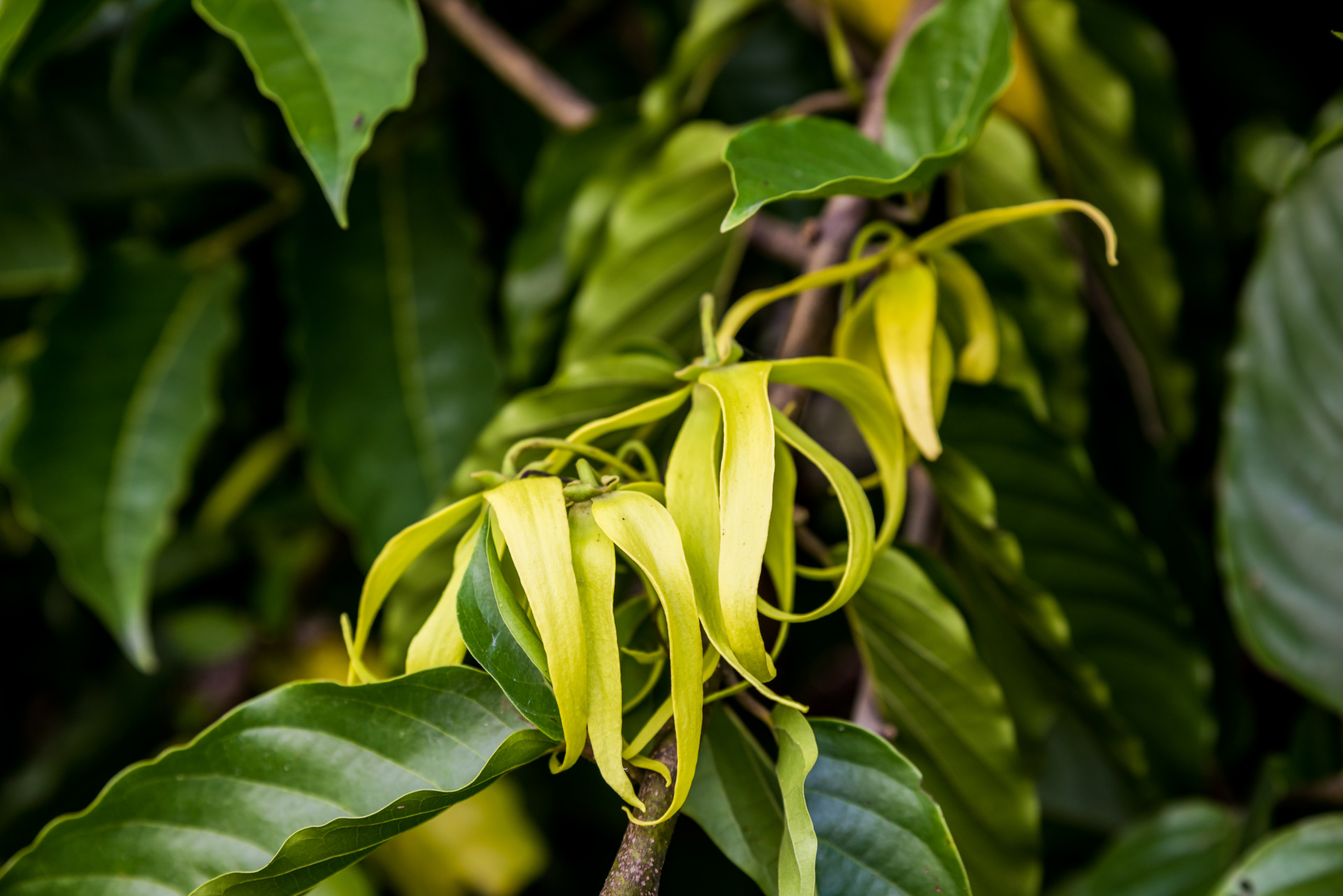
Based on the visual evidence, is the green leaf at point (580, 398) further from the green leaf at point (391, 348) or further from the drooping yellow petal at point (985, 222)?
the green leaf at point (391, 348)

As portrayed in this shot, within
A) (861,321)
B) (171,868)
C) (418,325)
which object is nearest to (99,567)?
(418,325)

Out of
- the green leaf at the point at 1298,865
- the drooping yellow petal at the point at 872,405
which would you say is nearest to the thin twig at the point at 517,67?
the drooping yellow petal at the point at 872,405

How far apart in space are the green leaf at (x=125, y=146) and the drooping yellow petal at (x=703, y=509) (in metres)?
0.74

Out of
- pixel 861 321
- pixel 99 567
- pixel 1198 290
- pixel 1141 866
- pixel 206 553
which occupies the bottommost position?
pixel 206 553

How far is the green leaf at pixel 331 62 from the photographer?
1.53 ft

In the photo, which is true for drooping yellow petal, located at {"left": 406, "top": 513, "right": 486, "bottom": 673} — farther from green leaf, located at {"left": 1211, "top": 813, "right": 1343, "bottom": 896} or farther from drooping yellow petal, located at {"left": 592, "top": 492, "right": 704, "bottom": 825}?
green leaf, located at {"left": 1211, "top": 813, "right": 1343, "bottom": 896}

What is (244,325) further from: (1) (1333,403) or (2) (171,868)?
(1) (1333,403)

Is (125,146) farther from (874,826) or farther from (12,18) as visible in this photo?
(874,826)

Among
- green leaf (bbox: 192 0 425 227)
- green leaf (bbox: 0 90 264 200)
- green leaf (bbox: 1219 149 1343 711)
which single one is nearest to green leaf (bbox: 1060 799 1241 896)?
green leaf (bbox: 1219 149 1343 711)

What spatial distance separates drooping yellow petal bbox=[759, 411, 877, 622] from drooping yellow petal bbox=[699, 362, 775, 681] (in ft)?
0.07

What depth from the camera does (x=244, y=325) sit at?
3.15 ft

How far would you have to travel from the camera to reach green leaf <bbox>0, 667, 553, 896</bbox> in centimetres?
34

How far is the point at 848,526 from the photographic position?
12.6 inches

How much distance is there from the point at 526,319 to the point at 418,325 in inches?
5.1
